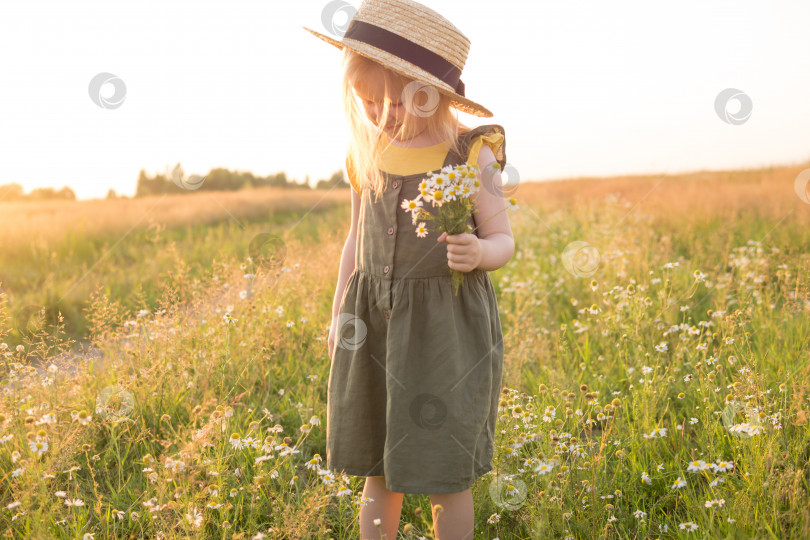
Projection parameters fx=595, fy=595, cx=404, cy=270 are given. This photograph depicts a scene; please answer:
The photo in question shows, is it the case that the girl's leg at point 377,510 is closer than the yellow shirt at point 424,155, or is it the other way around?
the yellow shirt at point 424,155

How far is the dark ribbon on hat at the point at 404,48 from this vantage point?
230 cm

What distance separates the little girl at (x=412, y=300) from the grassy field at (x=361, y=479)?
0.29 meters

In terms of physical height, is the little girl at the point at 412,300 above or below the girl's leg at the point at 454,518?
above

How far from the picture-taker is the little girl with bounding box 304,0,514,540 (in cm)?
220

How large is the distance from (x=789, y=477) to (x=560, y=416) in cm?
111

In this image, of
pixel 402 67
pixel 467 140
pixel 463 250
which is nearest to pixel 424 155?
pixel 467 140

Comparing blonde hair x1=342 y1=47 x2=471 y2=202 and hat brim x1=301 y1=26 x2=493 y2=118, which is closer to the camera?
hat brim x1=301 y1=26 x2=493 y2=118

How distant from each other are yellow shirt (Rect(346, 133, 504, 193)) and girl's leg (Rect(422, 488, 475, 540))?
4.15 ft

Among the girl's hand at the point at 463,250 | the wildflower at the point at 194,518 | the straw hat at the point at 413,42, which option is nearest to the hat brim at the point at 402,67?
the straw hat at the point at 413,42

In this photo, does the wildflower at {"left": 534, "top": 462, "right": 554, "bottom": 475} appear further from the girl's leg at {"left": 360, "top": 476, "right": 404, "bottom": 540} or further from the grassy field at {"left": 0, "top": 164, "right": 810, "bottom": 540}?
the girl's leg at {"left": 360, "top": 476, "right": 404, "bottom": 540}

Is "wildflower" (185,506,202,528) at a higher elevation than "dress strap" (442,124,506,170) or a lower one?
lower

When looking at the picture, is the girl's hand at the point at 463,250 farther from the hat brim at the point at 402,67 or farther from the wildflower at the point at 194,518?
the wildflower at the point at 194,518

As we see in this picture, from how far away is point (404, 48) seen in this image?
230cm

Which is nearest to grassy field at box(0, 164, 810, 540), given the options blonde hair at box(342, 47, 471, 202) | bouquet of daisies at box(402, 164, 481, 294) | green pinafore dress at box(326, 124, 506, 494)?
green pinafore dress at box(326, 124, 506, 494)
